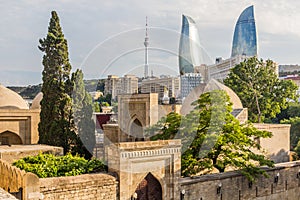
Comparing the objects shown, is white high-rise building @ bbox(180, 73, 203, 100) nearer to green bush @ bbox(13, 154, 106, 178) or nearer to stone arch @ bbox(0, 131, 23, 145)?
stone arch @ bbox(0, 131, 23, 145)

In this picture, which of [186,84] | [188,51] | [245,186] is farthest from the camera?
[188,51]

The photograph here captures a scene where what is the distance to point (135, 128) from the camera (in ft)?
63.4

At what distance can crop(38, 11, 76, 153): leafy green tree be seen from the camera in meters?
16.7

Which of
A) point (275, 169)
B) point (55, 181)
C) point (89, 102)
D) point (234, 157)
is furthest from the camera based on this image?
point (89, 102)

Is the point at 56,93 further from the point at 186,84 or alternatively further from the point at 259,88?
the point at 259,88

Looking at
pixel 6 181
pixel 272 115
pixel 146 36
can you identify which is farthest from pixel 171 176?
pixel 272 115

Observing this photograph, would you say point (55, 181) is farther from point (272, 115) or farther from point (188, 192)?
point (272, 115)

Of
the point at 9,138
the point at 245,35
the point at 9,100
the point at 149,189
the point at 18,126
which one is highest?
the point at 245,35

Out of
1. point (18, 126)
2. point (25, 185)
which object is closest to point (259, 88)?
point (18, 126)

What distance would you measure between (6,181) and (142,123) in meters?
10.3

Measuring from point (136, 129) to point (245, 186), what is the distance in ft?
27.6

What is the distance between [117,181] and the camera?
8898 millimetres

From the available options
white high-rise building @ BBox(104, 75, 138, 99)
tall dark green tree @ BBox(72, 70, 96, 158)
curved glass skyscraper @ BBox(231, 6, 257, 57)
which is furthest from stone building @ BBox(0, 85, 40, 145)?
curved glass skyscraper @ BBox(231, 6, 257, 57)

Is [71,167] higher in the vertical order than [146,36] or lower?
lower
